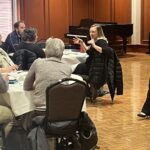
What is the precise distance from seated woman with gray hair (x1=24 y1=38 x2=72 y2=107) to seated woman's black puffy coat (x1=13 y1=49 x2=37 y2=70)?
5.08 feet

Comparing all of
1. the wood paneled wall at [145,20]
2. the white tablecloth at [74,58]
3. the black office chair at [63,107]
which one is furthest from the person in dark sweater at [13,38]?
the wood paneled wall at [145,20]

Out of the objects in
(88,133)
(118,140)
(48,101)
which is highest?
(48,101)

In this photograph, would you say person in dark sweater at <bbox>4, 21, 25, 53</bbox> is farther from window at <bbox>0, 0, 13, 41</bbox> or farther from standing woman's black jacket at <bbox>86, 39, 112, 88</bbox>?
window at <bbox>0, 0, 13, 41</bbox>

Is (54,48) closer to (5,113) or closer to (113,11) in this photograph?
(5,113)

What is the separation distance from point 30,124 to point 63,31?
9630 millimetres

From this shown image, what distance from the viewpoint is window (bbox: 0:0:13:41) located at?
11.3m

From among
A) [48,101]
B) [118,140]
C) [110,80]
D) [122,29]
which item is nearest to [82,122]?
[48,101]

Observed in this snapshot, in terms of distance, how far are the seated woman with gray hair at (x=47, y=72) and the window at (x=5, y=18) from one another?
7938 mm

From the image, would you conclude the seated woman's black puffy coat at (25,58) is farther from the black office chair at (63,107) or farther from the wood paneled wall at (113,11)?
the wood paneled wall at (113,11)

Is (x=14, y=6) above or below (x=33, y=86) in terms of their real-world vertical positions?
above

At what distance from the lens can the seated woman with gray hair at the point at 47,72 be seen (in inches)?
138

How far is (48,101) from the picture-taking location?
10.8ft

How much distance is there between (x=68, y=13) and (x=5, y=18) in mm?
2476

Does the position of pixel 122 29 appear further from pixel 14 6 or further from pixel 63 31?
pixel 14 6
